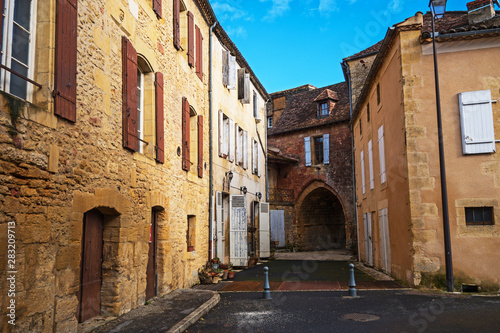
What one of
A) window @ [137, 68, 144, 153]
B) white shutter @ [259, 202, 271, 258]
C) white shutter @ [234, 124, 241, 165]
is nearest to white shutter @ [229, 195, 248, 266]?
white shutter @ [234, 124, 241, 165]

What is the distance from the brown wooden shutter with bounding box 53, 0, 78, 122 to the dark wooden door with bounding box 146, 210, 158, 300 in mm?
3485

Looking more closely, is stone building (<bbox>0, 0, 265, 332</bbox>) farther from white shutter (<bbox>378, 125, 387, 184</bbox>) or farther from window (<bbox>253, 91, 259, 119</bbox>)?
window (<bbox>253, 91, 259, 119</bbox>)

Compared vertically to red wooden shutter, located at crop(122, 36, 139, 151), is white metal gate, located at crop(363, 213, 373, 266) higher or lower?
lower

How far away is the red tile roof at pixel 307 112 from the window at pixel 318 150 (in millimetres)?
969

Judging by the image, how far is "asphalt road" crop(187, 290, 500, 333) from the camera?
243 inches

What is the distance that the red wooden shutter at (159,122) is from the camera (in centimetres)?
843

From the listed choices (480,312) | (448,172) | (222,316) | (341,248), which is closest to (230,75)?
(448,172)

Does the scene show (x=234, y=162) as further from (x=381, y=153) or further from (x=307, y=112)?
(x=307, y=112)

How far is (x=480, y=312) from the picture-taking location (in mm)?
6887

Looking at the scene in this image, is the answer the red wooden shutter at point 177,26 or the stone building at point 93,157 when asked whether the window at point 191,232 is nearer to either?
the stone building at point 93,157

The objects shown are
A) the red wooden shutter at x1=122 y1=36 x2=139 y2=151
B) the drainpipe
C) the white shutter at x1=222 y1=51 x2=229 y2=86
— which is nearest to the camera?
the red wooden shutter at x1=122 y1=36 x2=139 y2=151

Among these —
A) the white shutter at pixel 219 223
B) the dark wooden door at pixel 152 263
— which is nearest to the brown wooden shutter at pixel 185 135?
the dark wooden door at pixel 152 263

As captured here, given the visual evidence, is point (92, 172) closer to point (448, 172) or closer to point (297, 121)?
point (448, 172)

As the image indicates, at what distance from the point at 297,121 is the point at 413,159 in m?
17.4
